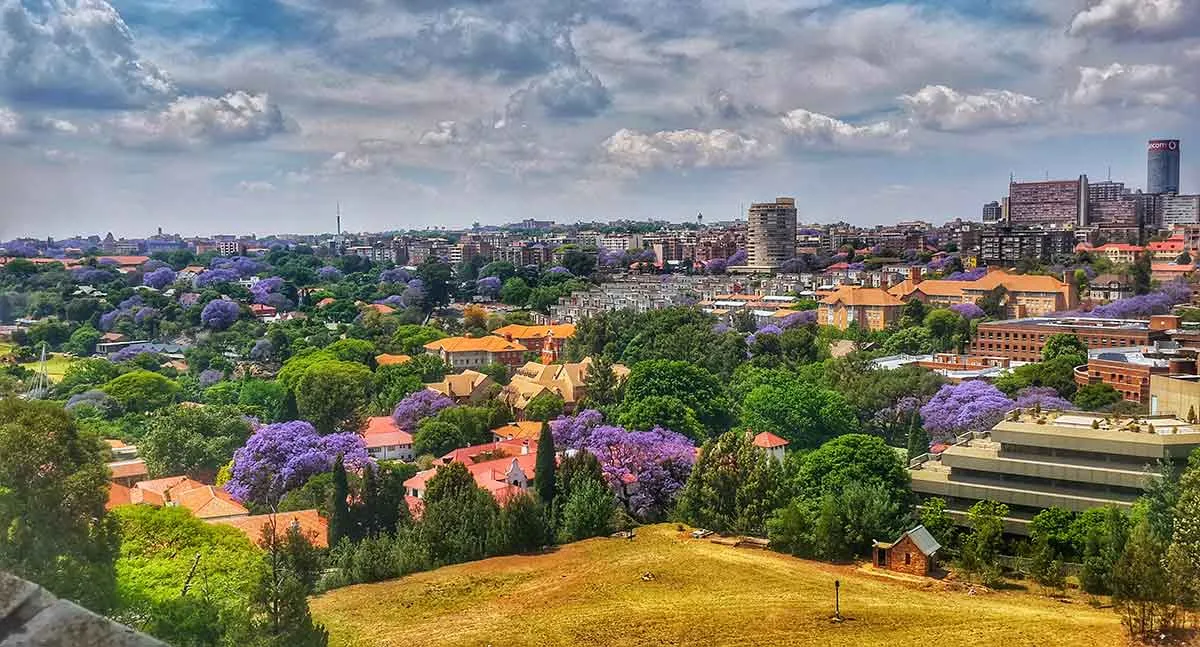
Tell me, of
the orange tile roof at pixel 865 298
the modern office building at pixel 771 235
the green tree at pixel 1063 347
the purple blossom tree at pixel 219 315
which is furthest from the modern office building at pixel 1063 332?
the modern office building at pixel 771 235

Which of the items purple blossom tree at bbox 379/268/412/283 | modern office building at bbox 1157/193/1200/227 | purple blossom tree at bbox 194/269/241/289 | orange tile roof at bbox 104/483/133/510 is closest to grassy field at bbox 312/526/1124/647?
orange tile roof at bbox 104/483/133/510

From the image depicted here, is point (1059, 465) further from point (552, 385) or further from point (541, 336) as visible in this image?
point (541, 336)

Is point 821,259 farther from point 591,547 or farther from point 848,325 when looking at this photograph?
point 591,547

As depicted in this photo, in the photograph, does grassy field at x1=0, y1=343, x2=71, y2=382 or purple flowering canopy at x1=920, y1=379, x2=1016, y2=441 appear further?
grassy field at x1=0, y1=343, x2=71, y2=382

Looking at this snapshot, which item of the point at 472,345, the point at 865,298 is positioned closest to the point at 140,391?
the point at 472,345

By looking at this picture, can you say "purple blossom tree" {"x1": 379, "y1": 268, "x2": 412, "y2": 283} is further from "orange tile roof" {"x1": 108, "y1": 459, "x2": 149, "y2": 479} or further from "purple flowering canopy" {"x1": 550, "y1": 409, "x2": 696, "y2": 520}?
"purple flowering canopy" {"x1": 550, "y1": 409, "x2": 696, "y2": 520}

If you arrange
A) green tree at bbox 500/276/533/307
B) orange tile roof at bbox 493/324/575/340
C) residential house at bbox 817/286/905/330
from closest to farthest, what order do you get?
residential house at bbox 817/286/905/330, orange tile roof at bbox 493/324/575/340, green tree at bbox 500/276/533/307

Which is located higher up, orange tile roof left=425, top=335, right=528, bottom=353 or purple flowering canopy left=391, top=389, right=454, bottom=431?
orange tile roof left=425, top=335, right=528, bottom=353
